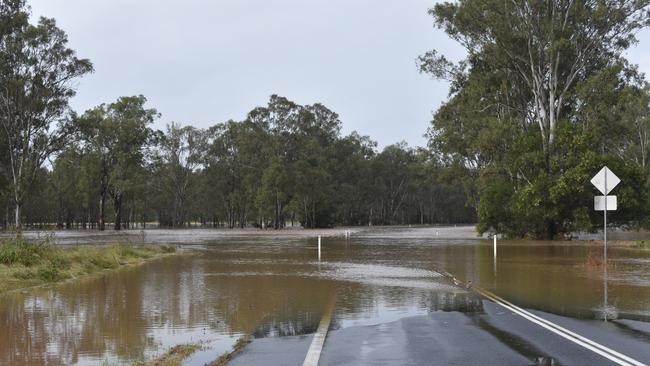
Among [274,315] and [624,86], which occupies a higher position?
[624,86]

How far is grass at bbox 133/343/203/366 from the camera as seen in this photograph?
301 inches

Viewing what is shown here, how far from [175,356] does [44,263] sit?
1262 centimetres

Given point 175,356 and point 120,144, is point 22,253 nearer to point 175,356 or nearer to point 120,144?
point 175,356

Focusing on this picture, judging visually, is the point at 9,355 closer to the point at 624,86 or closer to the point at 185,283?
the point at 185,283

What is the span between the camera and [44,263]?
18.8m

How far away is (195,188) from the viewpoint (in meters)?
117

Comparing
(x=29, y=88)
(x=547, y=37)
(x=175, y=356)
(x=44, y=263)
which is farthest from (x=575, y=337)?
(x=29, y=88)

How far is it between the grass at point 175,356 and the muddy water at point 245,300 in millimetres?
185

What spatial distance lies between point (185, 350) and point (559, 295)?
9.36m

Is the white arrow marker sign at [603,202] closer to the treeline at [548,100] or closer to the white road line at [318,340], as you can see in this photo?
the white road line at [318,340]

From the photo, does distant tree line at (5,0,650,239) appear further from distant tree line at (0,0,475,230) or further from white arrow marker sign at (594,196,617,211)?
white arrow marker sign at (594,196,617,211)

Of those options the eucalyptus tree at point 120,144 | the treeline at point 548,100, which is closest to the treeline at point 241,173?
the eucalyptus tree at point 120,144

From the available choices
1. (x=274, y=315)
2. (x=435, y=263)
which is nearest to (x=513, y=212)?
(x=435, y=263)

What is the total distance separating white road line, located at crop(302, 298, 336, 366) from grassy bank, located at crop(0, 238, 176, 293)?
28.1 feet
